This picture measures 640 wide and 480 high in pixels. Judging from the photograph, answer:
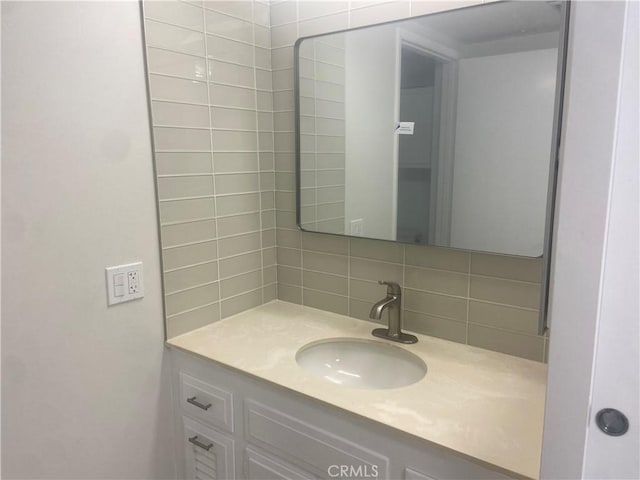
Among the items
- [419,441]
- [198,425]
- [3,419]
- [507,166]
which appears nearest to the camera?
[419,441]

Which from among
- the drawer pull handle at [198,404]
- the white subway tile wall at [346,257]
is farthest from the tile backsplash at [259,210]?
the drawer pull handle at [198,404]

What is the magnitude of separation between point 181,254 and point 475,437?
1050mm

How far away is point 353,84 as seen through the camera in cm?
162

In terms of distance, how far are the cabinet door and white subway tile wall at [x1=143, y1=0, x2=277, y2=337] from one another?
35cm

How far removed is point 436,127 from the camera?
1415 millimetres

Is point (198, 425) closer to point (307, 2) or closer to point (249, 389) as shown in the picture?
point (249, 389)

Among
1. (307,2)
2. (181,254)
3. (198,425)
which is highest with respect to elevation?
(307,2)

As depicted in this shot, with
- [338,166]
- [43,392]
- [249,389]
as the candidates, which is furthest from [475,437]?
[43,392]

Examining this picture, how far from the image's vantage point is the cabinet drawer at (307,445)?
113 cm

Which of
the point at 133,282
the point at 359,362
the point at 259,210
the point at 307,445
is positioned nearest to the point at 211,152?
the point at 259,210

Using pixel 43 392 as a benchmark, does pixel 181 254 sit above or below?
above

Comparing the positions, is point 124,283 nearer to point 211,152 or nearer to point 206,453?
point 211,152

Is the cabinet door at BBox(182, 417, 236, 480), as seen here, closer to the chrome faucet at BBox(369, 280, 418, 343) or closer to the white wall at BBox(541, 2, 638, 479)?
the chrome faucet at BBox(369, 280, 418, 343)

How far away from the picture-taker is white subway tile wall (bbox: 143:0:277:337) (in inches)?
57.4
